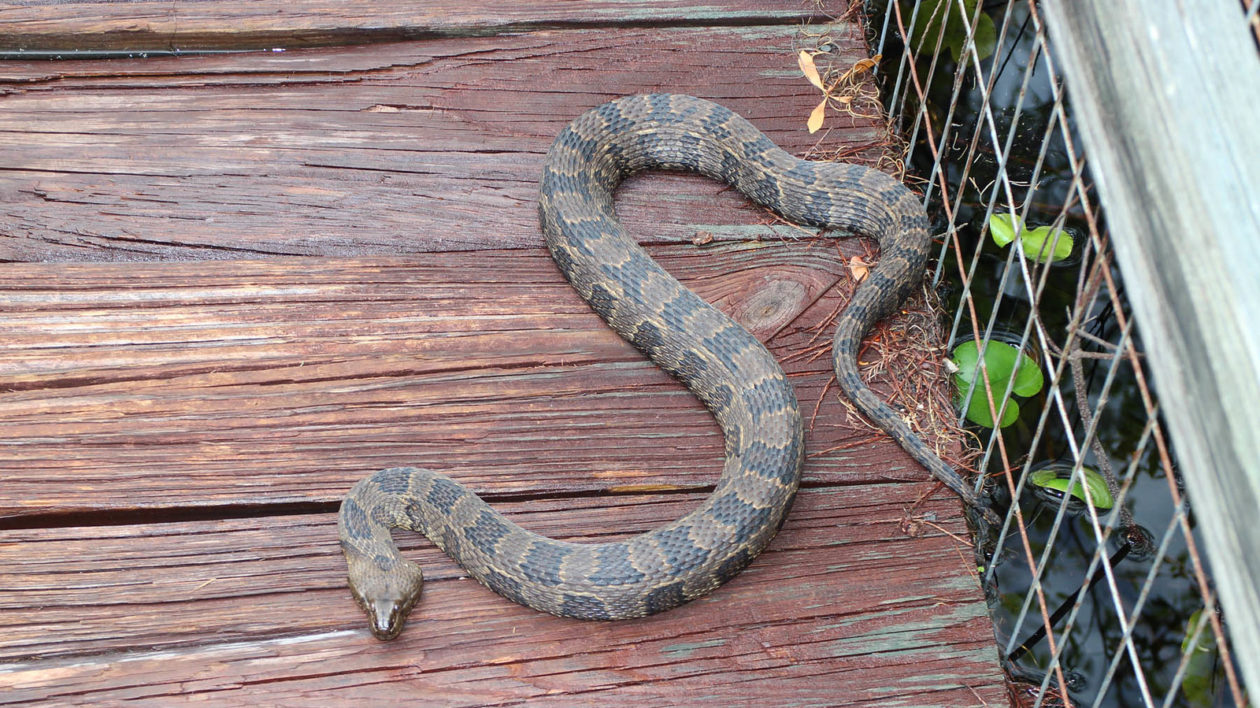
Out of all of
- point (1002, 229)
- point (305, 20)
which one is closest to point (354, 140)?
point (305, 20)

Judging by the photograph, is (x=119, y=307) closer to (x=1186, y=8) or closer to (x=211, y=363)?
(x=211, y=363)

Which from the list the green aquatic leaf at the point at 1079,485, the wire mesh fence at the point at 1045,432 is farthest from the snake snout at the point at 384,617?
the green aquatic leaf at the point at 1079,485

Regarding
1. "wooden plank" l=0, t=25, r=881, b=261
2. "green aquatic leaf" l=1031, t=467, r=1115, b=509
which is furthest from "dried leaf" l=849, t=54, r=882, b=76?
"green aquatic leaf" l=1031, t=467, r=1115, b=509

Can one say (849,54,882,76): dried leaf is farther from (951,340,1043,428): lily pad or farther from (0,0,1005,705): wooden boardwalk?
(951,340,1043,428): lily pad

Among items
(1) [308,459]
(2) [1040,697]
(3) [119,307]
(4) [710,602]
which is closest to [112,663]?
(1) [308,459]

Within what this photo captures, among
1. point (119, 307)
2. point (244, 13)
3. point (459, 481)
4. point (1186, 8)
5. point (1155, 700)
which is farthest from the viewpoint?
point (244, 13)

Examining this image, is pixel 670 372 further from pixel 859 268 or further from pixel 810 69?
pixel 810 69

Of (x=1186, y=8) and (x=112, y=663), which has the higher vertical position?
(x=1186, y=8)
